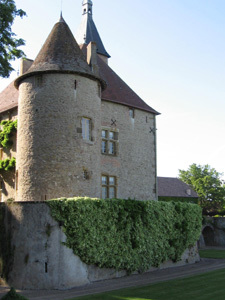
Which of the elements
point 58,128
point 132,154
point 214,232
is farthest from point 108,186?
point 214,232

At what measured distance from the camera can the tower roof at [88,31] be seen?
3079 cm

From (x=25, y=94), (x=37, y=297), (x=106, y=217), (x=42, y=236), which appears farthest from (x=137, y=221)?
(x=25, y=94)

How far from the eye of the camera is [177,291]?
42.9ft

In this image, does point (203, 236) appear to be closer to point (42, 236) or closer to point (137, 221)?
point (137, 221)

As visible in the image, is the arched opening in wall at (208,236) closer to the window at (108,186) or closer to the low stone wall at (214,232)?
the low stone wall at (214,232)

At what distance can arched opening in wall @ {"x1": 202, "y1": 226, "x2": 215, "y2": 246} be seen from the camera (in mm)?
38044

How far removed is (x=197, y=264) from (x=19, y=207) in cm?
1156

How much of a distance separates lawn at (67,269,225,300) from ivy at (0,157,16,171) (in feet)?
33.4

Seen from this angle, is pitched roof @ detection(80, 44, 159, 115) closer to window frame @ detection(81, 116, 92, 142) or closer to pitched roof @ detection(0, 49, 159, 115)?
pitched roof @ detection(0, 49, 159, 115)

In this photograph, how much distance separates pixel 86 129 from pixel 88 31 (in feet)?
52.8

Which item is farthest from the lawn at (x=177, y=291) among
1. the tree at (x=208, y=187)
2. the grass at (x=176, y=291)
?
the tree at (x=208, y=187)

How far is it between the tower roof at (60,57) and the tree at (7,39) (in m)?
1.94

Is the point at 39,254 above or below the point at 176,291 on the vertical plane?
above

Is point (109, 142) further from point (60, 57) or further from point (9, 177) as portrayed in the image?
point (60, 57)
